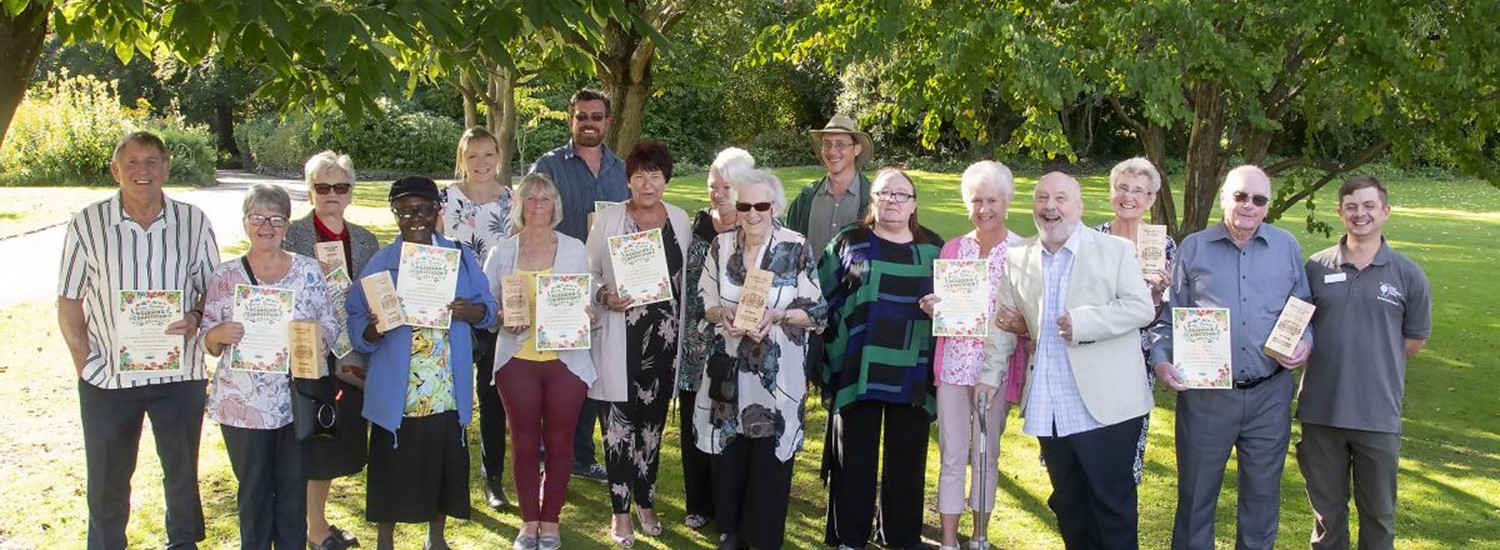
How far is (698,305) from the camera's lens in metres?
5.84

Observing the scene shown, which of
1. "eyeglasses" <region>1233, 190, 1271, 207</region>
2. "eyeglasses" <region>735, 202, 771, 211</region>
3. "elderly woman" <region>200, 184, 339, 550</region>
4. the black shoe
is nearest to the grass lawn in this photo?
the black shoe

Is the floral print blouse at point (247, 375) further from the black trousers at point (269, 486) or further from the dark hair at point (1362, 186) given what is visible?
the dark hair at point (1362, 186)

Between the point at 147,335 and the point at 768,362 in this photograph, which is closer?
the point at 147,335

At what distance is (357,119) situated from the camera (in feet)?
14.5

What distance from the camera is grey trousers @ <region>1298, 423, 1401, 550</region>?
5336 mm

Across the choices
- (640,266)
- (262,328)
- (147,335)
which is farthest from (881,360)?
(147,335)

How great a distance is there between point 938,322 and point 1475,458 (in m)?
5.41

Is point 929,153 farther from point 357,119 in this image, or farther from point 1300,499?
point 357,119

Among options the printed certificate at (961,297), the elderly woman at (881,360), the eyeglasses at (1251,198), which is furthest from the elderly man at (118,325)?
the eyeglasses at (1251,198)

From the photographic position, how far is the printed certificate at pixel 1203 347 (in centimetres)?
513

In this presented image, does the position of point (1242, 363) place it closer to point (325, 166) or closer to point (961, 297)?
point (961, 297)

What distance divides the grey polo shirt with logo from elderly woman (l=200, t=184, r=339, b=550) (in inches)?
176

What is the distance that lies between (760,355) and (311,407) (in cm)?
202

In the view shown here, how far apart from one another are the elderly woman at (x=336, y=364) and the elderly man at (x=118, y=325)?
55cm
